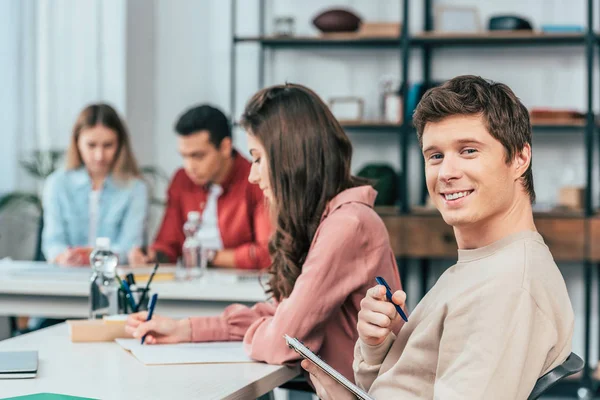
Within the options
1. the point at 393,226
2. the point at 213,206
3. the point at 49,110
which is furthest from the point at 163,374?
the point at 49,110

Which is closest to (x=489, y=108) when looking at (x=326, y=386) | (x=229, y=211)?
(x=326, y=386)

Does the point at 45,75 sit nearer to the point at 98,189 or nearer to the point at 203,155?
the point at 98,189

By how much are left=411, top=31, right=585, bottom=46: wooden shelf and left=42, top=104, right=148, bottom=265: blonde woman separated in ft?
5.87

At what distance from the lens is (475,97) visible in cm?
125

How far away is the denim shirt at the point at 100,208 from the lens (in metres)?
3.62

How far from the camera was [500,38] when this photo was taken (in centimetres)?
452

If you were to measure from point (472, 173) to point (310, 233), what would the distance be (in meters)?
0.73

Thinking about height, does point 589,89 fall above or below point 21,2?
below

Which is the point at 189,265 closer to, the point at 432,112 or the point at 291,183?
the point at 291,183

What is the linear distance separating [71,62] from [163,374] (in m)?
3.42

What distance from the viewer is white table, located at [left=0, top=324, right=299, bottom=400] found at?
144 cm

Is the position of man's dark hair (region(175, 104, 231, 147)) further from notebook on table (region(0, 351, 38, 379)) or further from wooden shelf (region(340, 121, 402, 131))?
notebook on table (region(0, 351, 38, 379))

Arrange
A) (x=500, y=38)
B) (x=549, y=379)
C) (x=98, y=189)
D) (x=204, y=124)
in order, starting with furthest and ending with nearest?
(x=500, y=38), (x=98, y=189), (x=204, y=124), (x=549, y=379)

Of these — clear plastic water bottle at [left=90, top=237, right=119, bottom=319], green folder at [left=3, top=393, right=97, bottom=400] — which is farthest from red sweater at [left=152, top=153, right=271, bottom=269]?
green folder at [left=3, top=393, right=97, bottom=400]
